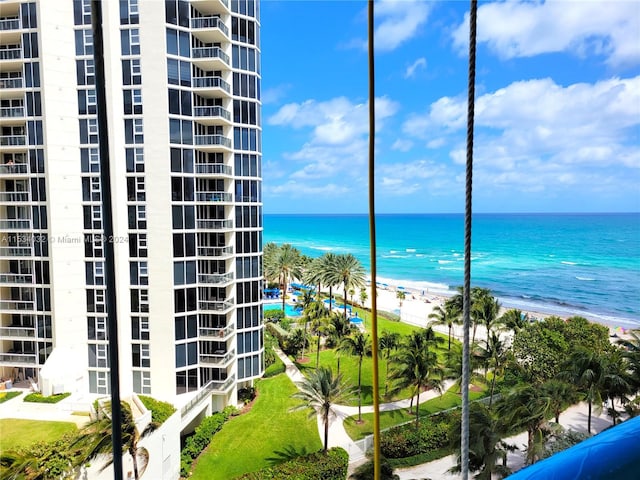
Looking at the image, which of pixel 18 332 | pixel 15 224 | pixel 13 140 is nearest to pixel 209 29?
pixel 13 140

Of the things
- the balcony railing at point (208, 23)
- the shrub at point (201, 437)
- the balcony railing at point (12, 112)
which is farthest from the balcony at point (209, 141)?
the shrub at point (201, 437)

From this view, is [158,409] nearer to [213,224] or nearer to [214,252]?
[214,252]

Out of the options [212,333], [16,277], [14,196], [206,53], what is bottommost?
[212,333]

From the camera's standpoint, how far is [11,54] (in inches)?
772

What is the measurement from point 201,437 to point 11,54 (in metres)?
20.9

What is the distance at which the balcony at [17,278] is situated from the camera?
65.3 ft

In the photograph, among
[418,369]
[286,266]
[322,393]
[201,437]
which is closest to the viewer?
[322,393]

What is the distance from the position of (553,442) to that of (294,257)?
103 feet

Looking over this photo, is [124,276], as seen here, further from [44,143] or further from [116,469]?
[116,469]

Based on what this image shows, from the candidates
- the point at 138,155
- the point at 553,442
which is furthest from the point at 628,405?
the point at 138,155

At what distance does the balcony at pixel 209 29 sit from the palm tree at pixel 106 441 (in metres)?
17.4

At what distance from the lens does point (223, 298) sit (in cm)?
2067

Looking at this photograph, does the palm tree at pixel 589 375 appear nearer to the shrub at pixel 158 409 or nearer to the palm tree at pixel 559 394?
the palm tree at pixel 559 394

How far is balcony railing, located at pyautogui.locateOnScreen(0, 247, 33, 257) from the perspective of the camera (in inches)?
777
